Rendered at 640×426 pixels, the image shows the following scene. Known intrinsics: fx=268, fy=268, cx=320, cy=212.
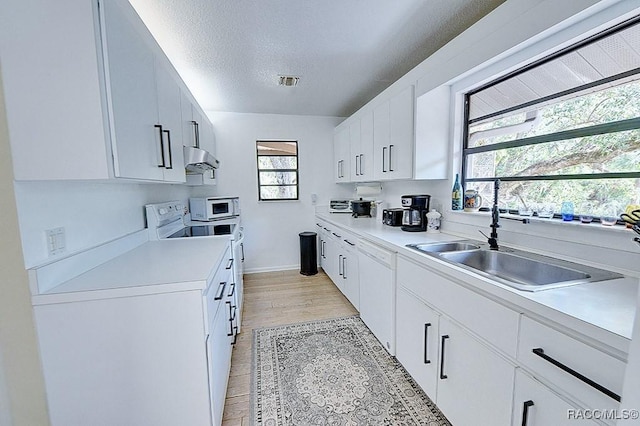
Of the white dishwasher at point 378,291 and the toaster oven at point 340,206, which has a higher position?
the toaster oven at point 340,206

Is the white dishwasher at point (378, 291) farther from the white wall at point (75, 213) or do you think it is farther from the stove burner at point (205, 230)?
the white wall at point (75, 213)

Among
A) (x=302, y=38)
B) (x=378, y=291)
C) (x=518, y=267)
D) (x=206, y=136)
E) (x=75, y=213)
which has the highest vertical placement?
(x=302, y=38)

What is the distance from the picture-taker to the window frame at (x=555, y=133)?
4.03ft

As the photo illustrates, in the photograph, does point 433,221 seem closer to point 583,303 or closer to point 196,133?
point 583,303

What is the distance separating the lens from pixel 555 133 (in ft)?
5.07

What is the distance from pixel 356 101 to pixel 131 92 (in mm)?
2823

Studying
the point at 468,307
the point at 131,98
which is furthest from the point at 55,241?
the point at 468,307

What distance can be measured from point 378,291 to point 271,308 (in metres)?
1.33

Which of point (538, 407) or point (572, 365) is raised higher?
point (572, 365)

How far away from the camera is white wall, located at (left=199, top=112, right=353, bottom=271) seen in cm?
396

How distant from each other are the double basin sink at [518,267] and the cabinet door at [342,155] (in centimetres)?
208

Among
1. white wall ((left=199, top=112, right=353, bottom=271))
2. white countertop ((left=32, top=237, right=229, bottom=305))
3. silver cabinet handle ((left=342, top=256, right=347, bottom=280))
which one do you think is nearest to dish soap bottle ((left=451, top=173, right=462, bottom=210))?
silver cabinet handle ((left=342, top=256, right=347, bottom=280))

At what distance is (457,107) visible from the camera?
7.13 ft

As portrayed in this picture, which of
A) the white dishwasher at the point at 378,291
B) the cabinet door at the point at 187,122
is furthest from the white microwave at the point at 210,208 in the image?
the white dishwasher at the point at 378,291
